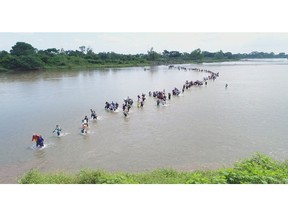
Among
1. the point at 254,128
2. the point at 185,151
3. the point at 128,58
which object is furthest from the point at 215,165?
the point at 128,58

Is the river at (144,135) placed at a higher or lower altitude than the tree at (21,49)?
lower

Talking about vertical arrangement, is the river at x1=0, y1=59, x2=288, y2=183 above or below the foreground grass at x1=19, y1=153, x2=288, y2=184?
below

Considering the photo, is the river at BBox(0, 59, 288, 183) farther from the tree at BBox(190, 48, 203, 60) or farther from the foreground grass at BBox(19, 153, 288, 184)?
the tree at BBox(190, 48, 203, 60)

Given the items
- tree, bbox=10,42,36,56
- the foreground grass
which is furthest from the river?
tree, bbox=10,42,36,56

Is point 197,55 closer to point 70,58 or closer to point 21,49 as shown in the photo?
point 70,58

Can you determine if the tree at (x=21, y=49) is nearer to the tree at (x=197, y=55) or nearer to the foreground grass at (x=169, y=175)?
the tree at (x=197, y=55)

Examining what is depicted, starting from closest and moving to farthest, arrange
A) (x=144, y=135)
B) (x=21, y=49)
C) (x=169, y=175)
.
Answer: (x=169, y=175) → (x=144, y=135) → (x=21, y=49)

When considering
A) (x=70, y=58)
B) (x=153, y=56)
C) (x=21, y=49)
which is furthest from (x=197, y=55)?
(x=21, y=49)

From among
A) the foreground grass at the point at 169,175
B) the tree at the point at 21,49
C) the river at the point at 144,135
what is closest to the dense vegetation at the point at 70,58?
the tree at the point at 21,49

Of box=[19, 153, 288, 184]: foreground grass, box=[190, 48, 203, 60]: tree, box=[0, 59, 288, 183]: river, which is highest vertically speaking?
box=[190, 48, 203, 60]: tree

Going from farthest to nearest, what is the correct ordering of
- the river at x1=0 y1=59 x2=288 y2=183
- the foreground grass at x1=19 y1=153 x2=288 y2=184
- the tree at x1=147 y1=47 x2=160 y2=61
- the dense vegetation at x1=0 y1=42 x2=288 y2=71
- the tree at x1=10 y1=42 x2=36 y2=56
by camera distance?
the tree at x1=147 y1=47 x2=160 y2=61
the tree at x1=10 y1=42 x2=36 y2=56
the dense vegetation at x1=0 y1=42 x2=288 y2=71
the river at x1=0 y1=59 x2=288 y2=183
the foreground grass at x1=19 y1=153 x2=288 y2=184

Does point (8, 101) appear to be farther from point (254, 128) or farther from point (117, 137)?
point (254, 128)
